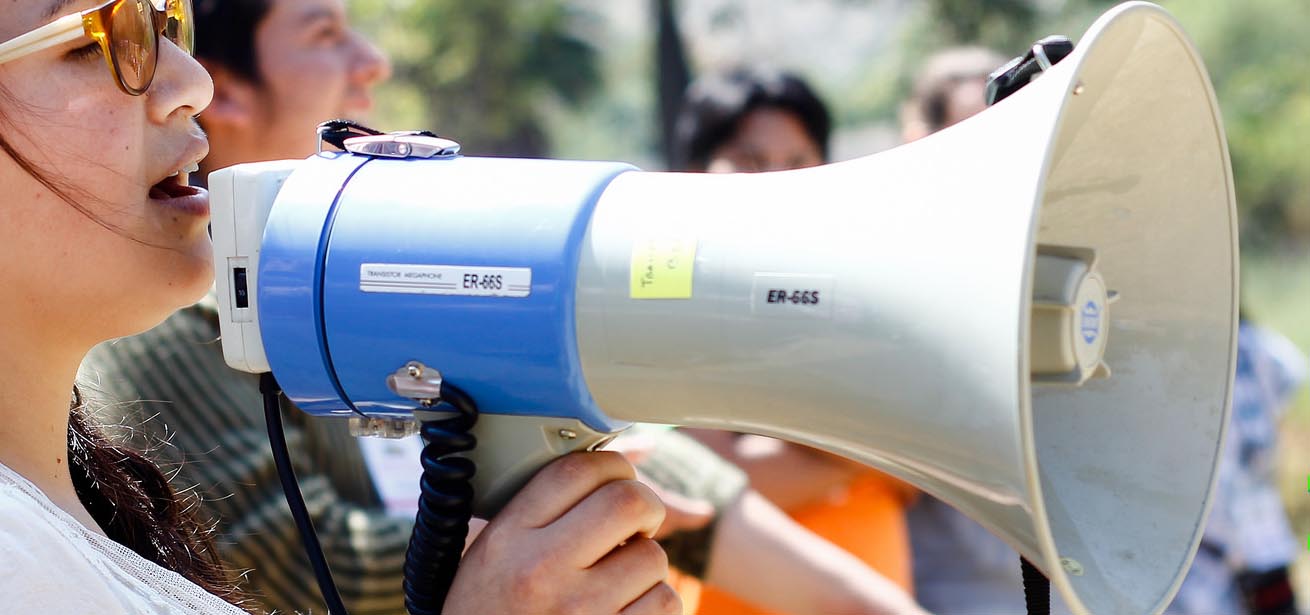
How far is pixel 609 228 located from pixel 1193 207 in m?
0.58

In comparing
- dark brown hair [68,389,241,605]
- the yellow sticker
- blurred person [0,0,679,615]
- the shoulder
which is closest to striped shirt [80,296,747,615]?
dark brown hair [68,389,241,605]

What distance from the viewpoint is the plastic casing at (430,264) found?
1107mm

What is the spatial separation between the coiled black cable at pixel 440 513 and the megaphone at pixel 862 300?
4 cm

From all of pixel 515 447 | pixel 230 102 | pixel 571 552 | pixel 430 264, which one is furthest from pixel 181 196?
pixel 230 102

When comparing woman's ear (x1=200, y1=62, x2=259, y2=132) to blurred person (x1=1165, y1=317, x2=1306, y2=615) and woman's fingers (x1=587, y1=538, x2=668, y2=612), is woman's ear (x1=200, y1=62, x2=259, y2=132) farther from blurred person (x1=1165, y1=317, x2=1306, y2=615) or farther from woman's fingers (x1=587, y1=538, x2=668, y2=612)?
blurred person (x1=1165, y1=317, x2=1306, y2=615)

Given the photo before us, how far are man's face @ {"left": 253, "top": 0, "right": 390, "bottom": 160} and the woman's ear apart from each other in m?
0.02

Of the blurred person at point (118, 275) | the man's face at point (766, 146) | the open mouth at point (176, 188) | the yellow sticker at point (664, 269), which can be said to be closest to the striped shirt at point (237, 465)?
the blurred person at point (118, 275)

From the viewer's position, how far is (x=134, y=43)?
3.86 ft

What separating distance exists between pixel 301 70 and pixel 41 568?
143 centimetres

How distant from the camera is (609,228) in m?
1.11

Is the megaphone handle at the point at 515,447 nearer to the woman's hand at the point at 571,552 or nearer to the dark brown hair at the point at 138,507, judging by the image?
the woman's hand at the point at 571,552

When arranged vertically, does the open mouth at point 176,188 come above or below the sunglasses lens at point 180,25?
below

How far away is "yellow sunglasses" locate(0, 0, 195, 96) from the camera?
110cm

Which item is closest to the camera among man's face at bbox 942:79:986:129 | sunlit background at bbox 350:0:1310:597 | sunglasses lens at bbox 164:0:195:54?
sunglasses lens at bbox 164:0:195:54
